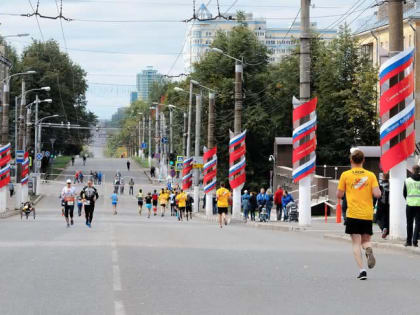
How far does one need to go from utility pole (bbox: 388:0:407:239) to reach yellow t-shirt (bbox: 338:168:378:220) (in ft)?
29.0

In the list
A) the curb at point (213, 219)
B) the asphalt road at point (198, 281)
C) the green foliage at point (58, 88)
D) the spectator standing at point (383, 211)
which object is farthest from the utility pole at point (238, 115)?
the green foliage at point (58, 88)

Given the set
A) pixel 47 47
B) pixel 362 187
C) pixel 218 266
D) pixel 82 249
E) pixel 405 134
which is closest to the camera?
pixel 362 187

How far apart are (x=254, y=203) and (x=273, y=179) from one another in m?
22.8

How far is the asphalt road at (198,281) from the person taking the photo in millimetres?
10555

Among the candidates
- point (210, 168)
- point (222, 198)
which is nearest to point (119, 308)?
→ point (222, 198)

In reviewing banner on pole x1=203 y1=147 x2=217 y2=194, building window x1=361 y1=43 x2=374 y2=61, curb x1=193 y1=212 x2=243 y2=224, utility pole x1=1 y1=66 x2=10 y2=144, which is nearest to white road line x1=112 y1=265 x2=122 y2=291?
curb x1=193 y1=212 x2=243 y2=224

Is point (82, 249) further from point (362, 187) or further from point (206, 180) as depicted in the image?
point (206, 180)

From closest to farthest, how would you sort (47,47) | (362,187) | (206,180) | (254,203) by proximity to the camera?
(362,187), (254,203), (206,180), (47,47)

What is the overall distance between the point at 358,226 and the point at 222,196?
20.8 metres

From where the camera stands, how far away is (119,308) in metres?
10.3

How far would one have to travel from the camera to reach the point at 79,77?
12338 cm

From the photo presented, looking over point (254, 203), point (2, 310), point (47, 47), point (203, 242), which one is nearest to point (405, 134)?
point (203, 242)

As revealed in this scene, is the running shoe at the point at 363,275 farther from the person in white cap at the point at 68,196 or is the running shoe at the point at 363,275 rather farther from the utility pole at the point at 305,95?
the person in white cap at the point at 68,196

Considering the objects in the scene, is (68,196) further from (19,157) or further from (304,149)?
(19,157)
